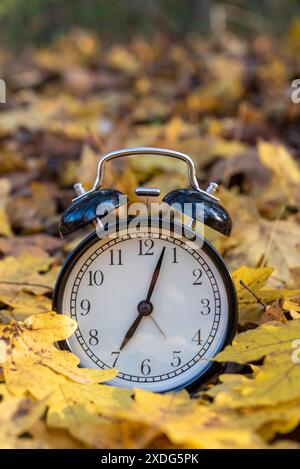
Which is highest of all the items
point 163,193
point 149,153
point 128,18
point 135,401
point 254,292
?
point 128,18

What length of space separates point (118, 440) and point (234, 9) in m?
8.41

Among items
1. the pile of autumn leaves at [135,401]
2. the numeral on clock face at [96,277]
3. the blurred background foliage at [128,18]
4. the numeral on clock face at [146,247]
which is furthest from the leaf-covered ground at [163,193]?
the blurred background foliage at [128,18]

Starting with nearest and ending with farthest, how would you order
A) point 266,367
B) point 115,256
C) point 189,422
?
point 189,422 < point 266,367 < point 115,256

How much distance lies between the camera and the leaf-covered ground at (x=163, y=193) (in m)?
1.24

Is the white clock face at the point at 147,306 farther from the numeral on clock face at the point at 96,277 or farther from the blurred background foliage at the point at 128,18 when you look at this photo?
the blurred background foliage at the point at 128,18

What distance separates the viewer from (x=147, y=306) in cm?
154

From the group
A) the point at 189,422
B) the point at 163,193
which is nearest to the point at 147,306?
the point at 189,422

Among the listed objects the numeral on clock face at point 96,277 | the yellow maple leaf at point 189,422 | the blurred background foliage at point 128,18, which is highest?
the blurred background foliage at point 128,18

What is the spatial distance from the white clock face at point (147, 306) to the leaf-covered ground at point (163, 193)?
0.07m

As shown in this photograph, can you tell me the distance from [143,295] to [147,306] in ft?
0.09

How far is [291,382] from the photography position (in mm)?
1275

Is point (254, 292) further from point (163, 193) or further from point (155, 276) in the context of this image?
point (163, 193)

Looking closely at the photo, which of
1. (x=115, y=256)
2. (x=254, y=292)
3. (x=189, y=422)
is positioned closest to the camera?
(x=189, y=422)
